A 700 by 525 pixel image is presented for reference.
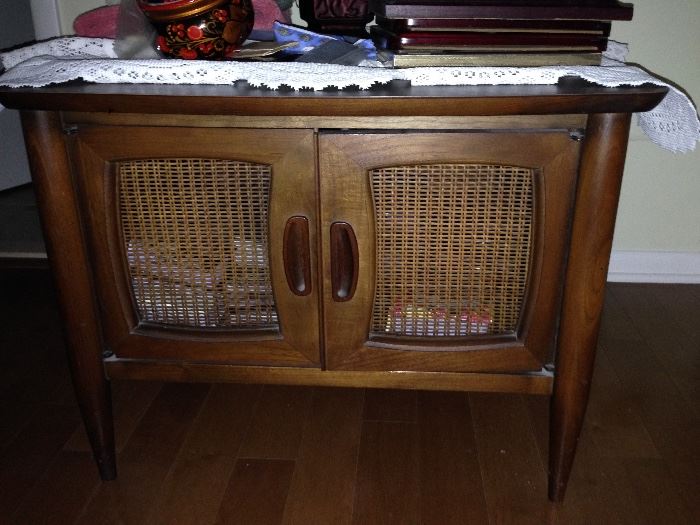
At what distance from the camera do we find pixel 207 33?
834mm

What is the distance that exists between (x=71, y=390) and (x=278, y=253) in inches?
27.8

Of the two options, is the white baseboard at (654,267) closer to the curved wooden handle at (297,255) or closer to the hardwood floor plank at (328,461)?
the hardwood floor plank at (328,461)

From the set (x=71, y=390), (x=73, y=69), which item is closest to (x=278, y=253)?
(x=73, y=69)

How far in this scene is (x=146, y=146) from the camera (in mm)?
758

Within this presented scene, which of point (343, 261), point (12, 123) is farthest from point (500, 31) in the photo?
point (12, 123)

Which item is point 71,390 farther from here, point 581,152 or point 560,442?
point 581,152

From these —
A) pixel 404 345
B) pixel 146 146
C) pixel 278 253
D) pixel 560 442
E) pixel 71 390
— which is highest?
pixel 146 146

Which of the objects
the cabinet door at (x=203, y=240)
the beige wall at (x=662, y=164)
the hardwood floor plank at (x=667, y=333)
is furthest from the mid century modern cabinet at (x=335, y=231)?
the beige wall at (x=662, y=164)

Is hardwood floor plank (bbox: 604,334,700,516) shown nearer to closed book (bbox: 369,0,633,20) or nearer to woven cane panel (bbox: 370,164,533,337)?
woven cane panel (bbox: 370,164,533,337)

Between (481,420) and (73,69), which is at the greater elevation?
(73,69)

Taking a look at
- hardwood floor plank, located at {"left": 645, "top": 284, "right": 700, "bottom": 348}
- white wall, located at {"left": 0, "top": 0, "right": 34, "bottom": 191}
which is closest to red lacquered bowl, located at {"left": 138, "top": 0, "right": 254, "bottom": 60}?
hardwood floor plank, located at {"left": 645, "top": 284, "right": 700, "bottom": 348}

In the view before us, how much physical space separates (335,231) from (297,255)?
6cm

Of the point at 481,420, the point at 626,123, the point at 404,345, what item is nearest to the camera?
the point at 626,123

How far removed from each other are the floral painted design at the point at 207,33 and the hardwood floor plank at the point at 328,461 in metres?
0.66
